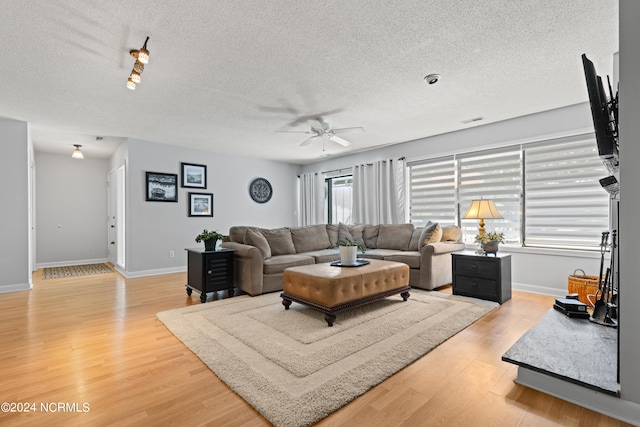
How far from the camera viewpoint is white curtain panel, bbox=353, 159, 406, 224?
5.94 meters

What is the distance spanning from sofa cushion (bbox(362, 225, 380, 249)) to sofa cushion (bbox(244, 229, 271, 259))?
6.63 ft

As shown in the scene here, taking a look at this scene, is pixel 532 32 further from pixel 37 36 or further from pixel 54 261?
pixel 54 261

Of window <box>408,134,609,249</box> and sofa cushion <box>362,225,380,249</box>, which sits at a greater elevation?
window <box>408,134,609,249</box>

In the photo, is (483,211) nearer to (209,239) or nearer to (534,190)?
(534,190)

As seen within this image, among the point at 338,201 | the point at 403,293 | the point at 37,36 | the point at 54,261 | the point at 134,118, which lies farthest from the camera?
the point at 338,201

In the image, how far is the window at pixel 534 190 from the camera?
3.87m

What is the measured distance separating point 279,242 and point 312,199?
10.3 feet

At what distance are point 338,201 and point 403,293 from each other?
4207 mm

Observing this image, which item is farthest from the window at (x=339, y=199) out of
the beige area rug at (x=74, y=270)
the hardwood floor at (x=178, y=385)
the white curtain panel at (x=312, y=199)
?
the beige area rug at (x=74, y=270)

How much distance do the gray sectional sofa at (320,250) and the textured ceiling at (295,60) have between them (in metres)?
1.70

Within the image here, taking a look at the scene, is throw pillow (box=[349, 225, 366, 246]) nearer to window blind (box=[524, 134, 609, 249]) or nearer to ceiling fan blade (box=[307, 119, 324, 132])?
ceiling fan blade (box=[307, 119, 324, 132])

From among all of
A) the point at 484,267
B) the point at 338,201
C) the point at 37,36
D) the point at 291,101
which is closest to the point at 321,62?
the point at 291,101

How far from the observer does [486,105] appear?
12.7ft

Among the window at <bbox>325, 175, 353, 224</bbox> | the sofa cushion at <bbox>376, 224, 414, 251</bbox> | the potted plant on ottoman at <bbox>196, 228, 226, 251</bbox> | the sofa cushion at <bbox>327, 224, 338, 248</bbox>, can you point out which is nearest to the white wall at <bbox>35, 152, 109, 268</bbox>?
the potted plant on ottoman at <bbox>196, 228, 226, 251</bbox>
